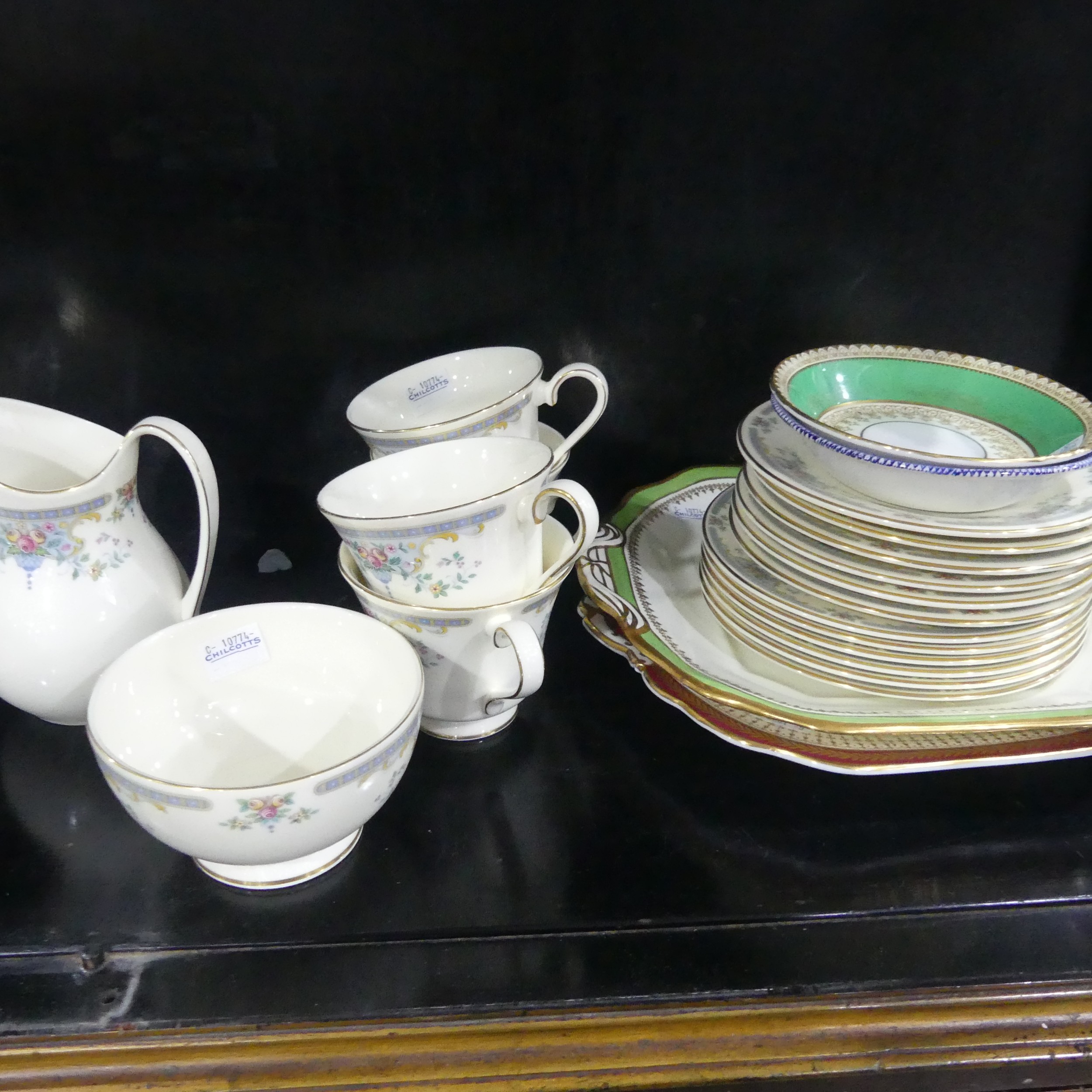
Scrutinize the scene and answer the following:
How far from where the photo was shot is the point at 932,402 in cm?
68

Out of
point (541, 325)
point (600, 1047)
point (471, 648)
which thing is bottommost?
point (600, 1047)

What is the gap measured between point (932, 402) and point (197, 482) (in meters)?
0.51

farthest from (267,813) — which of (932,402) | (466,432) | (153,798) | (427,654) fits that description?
(932,402)

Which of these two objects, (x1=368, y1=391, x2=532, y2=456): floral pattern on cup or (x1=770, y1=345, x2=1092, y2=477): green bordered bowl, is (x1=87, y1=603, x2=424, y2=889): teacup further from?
(x1=770, y1=345, x2=1092, y2=477): green bordered bowl

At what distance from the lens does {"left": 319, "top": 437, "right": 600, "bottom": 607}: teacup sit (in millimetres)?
534

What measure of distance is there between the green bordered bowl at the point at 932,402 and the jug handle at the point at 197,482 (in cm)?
36

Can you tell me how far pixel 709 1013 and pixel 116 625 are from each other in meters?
0.41

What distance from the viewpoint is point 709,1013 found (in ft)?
1.54

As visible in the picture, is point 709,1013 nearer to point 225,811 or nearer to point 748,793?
point 748,793

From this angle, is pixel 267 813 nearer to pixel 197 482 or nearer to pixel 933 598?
pixel 197 482

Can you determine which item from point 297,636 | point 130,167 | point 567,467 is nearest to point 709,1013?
point 297,636

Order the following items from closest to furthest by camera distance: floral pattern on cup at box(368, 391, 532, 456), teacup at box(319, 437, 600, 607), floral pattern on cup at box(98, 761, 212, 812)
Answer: floral pattern on cup at box(98, 761, 212, 812) < teacup at box(319, 437, 600, 607) < floral pattern on cup at box(368, 391, 532, 456)

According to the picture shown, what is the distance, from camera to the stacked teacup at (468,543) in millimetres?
539

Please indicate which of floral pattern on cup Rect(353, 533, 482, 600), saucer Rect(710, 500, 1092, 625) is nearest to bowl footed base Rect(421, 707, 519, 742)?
floral pattern on cup Rect(353, 533, 482, 600)
